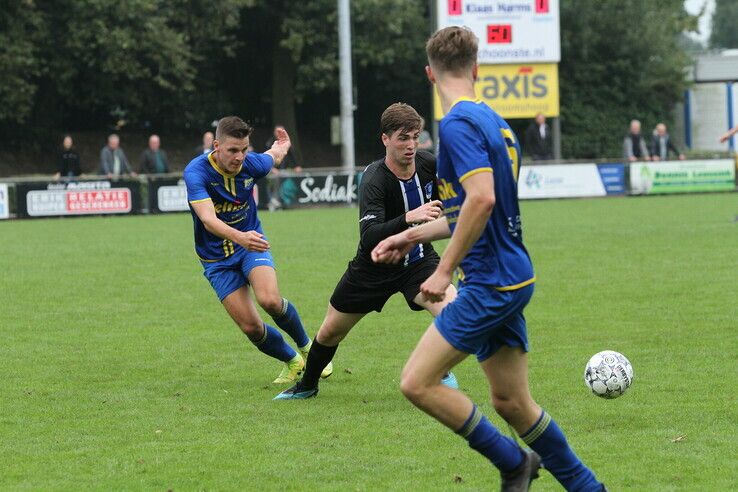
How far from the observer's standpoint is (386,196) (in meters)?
7.36

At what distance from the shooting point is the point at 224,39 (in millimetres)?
40125

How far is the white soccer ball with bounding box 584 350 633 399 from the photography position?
690 centimetres

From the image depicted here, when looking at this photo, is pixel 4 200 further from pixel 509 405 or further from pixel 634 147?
pixel 509 405

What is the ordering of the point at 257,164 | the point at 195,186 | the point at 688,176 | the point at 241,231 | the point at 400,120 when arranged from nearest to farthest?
1. the point at 400,120
2. the point at 195,186
3. the point at 241,231
4. the point at 257,164
5. the point at 688,176

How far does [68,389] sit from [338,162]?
40.0m

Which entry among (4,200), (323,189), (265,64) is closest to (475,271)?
(4,200)

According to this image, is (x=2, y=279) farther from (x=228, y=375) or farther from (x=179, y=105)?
(x=179, y=105)

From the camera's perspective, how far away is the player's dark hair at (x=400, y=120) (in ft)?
23.2

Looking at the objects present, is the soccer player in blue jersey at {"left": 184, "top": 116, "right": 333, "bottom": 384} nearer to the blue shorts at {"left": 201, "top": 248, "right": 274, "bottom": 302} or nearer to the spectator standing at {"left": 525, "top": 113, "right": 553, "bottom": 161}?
the blue shorts at {"left": 201, "top": 248, "right": 274, "bottom": 302}

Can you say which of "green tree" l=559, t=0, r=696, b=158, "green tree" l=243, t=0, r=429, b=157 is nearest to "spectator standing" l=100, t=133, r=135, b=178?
"green tree" l=243, t=0, r=429, b=157

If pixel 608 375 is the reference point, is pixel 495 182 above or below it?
above

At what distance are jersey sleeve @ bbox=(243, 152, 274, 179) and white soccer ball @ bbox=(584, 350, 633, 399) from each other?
2613 millimetres

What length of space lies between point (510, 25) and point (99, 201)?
36.0ft

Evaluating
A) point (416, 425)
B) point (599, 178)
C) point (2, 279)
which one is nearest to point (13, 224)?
point (2, 279)
